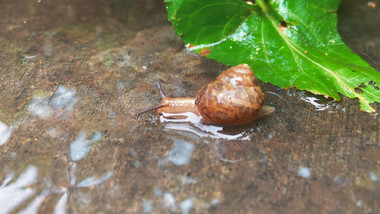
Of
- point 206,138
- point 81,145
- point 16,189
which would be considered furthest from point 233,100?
point 16,189

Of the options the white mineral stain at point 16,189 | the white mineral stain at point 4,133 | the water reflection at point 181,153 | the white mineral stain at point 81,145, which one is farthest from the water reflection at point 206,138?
the white mineral stain at point 4,133

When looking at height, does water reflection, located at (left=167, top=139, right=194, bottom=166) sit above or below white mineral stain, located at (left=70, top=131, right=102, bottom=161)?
above

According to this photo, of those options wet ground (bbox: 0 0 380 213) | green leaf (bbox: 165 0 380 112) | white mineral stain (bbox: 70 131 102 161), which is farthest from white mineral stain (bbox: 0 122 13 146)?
green leaf (bbox: 165 0 380 112)

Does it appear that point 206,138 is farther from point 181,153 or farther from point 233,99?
point 233,99

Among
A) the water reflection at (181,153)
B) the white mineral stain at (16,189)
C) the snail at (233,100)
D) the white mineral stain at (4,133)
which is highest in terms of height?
the snail at (233,100)

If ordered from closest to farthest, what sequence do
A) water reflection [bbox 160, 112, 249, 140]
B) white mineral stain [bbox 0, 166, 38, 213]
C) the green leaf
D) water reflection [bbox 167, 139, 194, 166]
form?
1. white mineral stain [bbox 0, 166, 38, 213]
2. water reflection [bbox 167, 139, 194, 166]
3. water reflection [bbox 160, 112, 249, 140]
4. the green leaf

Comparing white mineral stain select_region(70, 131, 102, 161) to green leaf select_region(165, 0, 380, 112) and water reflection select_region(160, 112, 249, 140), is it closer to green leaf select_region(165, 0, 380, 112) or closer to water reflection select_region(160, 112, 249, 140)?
water reflection select_region(160, 112, 249, 140)

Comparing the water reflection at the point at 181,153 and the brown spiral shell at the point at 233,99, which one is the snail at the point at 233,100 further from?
the water reflection at the point at 181,153
